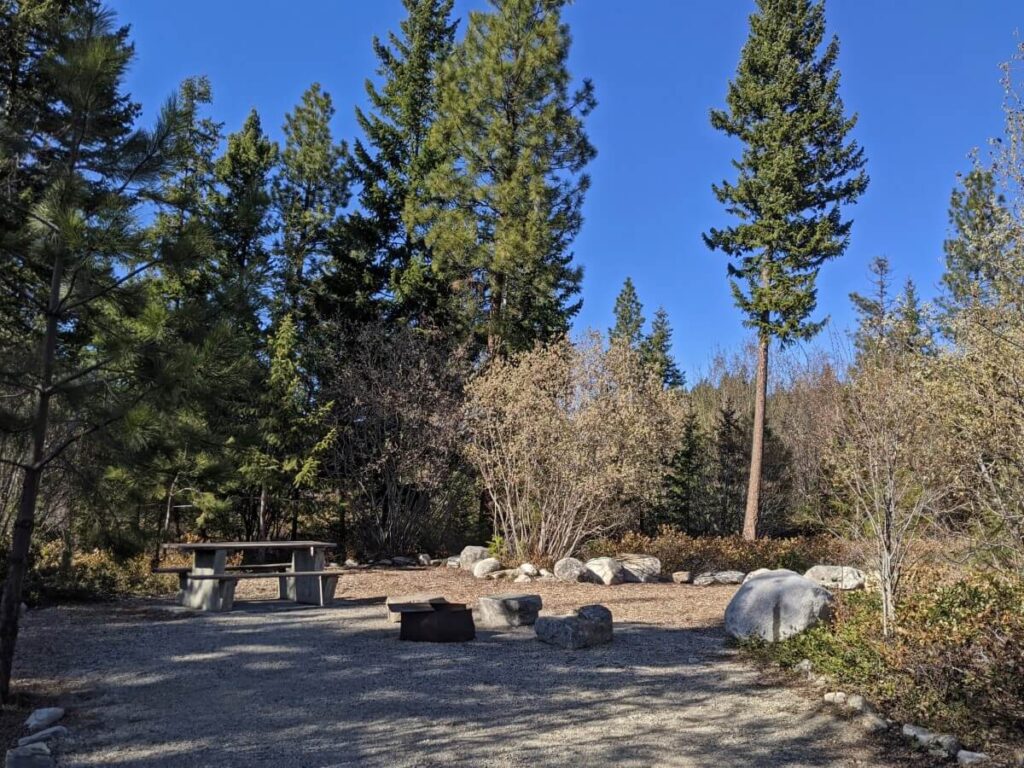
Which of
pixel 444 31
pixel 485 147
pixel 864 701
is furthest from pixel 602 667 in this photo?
pixel 444 31

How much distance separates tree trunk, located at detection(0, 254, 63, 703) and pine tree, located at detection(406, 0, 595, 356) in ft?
40.6

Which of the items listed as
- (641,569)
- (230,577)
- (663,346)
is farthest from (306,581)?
(663,346)

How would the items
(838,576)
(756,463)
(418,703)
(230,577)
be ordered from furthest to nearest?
(756,463) < (838,576) < (230,577) < (418,703)

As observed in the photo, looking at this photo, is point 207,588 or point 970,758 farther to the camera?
point 207,588

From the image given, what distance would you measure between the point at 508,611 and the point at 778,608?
9.24 feet

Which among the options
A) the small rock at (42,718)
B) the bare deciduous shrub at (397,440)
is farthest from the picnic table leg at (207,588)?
the bare deciduous shrub at (397,440)

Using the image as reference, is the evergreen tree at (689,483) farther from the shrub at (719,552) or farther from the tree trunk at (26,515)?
the tree trunk at (26,515)

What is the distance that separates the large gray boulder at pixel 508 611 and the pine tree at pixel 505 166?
9258mm

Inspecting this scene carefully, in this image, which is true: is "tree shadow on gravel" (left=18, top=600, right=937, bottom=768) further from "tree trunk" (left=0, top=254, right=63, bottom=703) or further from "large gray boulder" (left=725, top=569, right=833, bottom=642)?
"tree trunk" (left=0, top=254, right=63, bottom=703)

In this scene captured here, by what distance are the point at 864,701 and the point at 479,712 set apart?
2.54 metres

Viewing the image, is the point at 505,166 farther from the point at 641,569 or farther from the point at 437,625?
the point at 437,625

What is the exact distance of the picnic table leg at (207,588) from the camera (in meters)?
9.14

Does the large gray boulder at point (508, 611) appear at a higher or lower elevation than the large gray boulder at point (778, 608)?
lower

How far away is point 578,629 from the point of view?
7398mm
